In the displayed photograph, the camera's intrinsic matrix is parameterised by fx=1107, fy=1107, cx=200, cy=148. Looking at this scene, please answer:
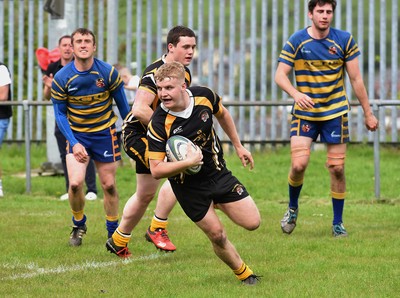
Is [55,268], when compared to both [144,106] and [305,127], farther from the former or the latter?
[305,127]

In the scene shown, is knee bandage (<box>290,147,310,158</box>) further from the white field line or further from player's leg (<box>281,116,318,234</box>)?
the white field line

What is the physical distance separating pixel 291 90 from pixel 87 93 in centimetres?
191

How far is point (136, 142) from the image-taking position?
9.24 metres

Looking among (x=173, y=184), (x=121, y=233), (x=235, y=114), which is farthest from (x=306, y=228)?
(x=235, y=114)

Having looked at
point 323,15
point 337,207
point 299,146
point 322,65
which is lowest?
point 337,207

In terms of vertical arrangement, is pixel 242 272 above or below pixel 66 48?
below

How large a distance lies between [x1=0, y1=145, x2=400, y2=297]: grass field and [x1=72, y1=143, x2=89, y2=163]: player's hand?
2.64ft

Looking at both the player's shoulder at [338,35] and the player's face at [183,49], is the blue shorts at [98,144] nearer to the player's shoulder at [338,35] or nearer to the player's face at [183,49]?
the player's face at [183,49]

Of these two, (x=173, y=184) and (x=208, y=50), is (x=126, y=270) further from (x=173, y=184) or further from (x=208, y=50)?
(x=208, y=50)

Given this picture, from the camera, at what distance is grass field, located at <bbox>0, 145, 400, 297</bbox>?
791 cm

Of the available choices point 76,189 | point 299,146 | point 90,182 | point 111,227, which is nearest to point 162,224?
point 111,227

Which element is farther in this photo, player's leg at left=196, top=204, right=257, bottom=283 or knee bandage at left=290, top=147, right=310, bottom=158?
knee bandage at left=290, top=147, right=310, bottom=158

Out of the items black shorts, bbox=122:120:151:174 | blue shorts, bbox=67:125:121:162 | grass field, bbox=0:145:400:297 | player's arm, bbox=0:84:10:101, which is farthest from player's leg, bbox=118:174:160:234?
player's arm, bbox=0:84:10:101

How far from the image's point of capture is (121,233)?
374 inches
